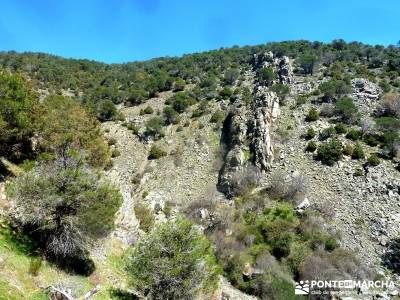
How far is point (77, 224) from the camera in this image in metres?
16.5

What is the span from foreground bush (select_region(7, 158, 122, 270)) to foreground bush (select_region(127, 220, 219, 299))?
2.38 meters

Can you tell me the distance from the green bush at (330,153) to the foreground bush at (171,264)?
73.1 feet

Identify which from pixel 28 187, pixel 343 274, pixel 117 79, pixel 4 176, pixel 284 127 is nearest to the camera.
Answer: pixel 28 187

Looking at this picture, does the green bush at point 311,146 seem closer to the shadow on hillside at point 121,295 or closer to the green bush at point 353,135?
the green bush at point 353,135

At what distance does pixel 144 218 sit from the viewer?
94.7ft

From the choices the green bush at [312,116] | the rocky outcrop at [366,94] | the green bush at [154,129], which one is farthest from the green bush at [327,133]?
the green bush at [154,129]

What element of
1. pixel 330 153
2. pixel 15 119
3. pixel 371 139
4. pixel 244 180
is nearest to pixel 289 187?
pixel 244 180

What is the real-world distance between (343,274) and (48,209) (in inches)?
728

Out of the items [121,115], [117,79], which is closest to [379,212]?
[121,115]

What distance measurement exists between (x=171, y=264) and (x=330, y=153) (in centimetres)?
2454

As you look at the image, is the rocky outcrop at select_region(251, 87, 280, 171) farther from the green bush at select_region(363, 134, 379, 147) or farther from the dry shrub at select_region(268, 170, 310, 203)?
the green bush at select_region(363, 134, 379, 147)

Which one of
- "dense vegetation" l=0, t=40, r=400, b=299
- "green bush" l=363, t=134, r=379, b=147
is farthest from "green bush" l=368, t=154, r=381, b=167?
"green bush" l=363, t=134, r=379, b=147

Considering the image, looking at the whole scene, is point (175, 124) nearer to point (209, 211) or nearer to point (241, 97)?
point (241, 97)

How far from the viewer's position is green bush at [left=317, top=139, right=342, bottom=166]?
3584 cm
